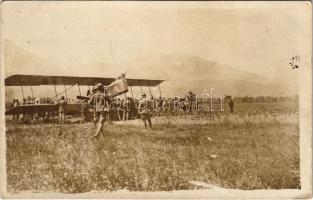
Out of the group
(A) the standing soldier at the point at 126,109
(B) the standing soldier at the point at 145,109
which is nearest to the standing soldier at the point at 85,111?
(A) the standing soldier at the point at 126,109

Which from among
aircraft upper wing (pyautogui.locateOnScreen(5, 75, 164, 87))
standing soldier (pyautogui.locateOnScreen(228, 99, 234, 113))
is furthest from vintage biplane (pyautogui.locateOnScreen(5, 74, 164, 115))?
standing soldier (pyautogui.locateOnScreen(228, 99, 234, 113))

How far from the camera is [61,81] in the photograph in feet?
11.1

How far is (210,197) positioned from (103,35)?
152 cm

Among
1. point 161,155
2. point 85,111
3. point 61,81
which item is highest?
point 61,81

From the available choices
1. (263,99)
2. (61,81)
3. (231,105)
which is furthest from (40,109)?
(263,99)

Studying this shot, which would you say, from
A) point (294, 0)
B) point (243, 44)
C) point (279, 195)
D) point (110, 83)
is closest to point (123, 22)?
point (110, 83)

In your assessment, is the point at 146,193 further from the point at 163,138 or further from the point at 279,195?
the point at 279,195

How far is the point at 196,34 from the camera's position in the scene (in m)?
3.30

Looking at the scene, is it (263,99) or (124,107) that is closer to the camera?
(263,99)

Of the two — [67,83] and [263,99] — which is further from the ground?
[67,83]

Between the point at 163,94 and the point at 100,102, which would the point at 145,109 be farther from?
the point at 100,102

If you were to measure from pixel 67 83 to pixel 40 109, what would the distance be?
0.30 metres

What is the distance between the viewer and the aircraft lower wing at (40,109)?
3342mm

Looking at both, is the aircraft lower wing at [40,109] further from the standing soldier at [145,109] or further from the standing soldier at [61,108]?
the standing soldier at [145,109]
